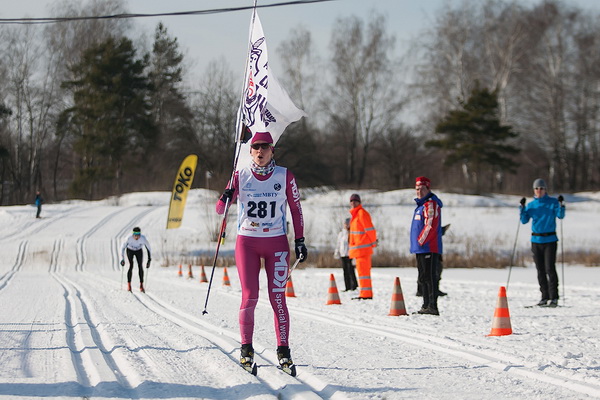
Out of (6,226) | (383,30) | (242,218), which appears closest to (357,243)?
(242,218)

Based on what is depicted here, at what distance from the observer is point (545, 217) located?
11.1m

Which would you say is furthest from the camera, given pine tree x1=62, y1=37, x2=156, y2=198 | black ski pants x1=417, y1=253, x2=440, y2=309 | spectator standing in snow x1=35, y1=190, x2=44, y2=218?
pine tree x1=62, y1=37, x2=156, y2=198

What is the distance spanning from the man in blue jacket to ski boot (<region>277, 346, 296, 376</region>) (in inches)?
253

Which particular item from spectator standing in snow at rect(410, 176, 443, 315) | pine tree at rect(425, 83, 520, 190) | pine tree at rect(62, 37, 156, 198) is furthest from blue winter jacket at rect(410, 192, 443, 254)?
pine tree at rect(62, 37, 156, 198)

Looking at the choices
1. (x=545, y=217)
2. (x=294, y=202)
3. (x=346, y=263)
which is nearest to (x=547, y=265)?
(x=545, y=217)

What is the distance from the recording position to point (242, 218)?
5.90 metres

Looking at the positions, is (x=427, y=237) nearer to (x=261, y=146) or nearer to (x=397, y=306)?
(x=397, y=306)

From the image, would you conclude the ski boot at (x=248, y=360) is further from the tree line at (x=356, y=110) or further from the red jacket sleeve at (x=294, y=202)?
the tree line at (x=356, y=110)

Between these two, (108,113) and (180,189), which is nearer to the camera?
(180,189)

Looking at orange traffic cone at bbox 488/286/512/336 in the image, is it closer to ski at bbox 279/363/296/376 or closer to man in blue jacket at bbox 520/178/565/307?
ski at bbox 279/363/296/376

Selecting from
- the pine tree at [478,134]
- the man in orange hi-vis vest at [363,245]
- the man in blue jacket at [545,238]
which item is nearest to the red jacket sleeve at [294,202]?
the man in blue jacket at [545,238]

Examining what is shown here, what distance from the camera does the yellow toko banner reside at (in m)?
30.6

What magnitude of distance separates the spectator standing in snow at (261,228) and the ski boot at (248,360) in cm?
8

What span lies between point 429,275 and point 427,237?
57 cm
